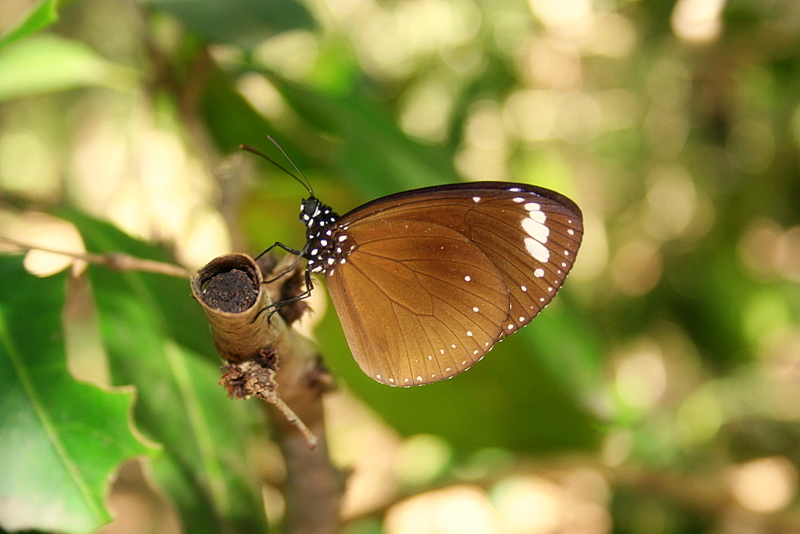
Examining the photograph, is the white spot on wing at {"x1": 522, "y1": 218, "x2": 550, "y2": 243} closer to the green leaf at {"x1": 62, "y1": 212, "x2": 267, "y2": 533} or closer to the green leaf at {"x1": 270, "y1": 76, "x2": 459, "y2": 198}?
the green leaf at {"x1": 270, "y1": 76, "x2": 459, "y2": 198}

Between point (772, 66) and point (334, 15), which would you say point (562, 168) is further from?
point (334, 15)

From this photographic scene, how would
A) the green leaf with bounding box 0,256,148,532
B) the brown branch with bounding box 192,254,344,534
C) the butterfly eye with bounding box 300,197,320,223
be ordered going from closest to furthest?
the brown branch with bounding box 192,254,344,534 < the green leaf with bounding box 0,256,148,532 < the butterfly eye with bounding box 300,197,320,223

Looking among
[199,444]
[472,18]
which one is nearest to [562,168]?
[472,18]

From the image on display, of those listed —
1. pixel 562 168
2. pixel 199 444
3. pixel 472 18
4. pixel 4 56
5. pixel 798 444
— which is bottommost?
pixel 199 444

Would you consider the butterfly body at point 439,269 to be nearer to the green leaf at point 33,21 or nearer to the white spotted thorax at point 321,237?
the white spotted thorax at point 321,237

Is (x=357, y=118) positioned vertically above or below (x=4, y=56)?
below

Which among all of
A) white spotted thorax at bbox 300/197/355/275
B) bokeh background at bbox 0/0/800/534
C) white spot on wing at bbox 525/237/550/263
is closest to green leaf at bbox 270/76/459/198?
bokeh background at bbox 0/0/800/534

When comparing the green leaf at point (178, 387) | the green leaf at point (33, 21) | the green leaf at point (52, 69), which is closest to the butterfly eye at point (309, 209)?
the green leaf at point (178, 387)
